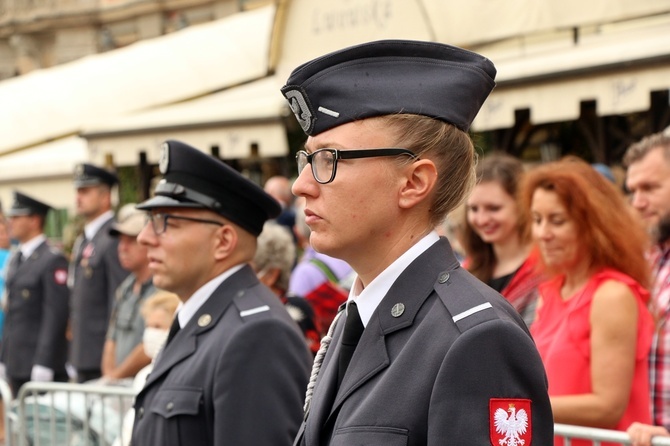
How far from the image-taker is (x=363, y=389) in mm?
2109

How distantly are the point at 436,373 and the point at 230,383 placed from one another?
4.40 feet

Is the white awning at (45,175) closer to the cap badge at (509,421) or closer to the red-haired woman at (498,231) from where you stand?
the red-haired woman at (498,231)

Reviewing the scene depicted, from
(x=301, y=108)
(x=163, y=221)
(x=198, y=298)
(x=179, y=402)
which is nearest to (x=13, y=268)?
(x=163, y=221)

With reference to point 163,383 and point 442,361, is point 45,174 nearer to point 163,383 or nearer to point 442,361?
point 163,383

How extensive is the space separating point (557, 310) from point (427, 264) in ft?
6.50

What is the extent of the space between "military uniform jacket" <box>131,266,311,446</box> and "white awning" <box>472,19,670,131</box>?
3.69 m

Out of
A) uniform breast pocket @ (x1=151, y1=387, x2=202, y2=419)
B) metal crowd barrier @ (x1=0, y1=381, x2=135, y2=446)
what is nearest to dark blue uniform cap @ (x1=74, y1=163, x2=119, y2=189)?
metal crowd barrier @ (x1=0, y1=381, x2=135, y2=446)

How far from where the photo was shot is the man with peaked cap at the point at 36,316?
29.5ft

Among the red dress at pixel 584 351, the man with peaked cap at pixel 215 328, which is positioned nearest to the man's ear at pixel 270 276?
the man with peaked cap at pixel 215 328

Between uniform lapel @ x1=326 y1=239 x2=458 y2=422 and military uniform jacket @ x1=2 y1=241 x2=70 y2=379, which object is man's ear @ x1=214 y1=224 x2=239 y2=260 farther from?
military uniform jacket @ x1=2 y1=241 x2=70 y2=379

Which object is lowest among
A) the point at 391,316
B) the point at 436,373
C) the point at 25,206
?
the point at 436,373

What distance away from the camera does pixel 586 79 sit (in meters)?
6.93

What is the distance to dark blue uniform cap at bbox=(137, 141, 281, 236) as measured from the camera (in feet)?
12.0

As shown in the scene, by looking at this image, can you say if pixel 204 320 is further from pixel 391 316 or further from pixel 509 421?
pixel 509 421
